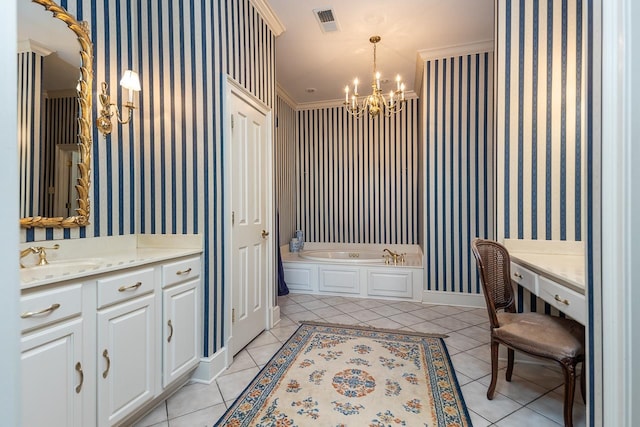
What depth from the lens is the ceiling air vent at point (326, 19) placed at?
113 inches

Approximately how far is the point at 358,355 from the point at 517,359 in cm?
119

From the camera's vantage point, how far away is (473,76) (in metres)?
3.70

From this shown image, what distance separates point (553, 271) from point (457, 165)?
7.73ft

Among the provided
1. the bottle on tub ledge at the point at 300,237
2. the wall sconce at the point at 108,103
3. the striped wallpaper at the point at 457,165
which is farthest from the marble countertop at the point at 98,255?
the bottle on tub ledge at the point at 300,237

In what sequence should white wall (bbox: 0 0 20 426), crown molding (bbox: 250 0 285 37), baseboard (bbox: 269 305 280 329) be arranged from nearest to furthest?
white wall (bbox: 0 0 20 426)
crown molding (bbox: 250 0 285 37)
baseboard (bbox: 269 305 280 329)

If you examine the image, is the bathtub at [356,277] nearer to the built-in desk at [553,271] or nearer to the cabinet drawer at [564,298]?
the built-in desk at [553,271]

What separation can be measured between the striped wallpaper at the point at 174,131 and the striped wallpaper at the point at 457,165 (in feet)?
8.51

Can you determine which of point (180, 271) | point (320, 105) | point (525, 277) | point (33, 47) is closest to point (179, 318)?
point (180, 271)

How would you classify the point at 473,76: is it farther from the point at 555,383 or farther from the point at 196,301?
the point at 196,301

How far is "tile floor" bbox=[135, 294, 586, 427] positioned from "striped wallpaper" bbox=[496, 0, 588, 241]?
39.0 inches

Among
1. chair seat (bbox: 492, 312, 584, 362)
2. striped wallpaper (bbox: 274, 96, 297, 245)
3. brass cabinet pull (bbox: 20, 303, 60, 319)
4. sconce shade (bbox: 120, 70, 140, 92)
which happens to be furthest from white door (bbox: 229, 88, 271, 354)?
chair seat (bbox: 492, 312, 584, 362)

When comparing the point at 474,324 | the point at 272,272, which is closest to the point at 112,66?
the point at 272,272

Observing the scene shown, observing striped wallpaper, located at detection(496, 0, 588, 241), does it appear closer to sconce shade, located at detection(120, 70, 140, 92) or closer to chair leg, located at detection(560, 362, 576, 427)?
chair leg, located at detection(560, 362, 576, 427)

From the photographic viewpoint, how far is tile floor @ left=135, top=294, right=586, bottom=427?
5.64ft
